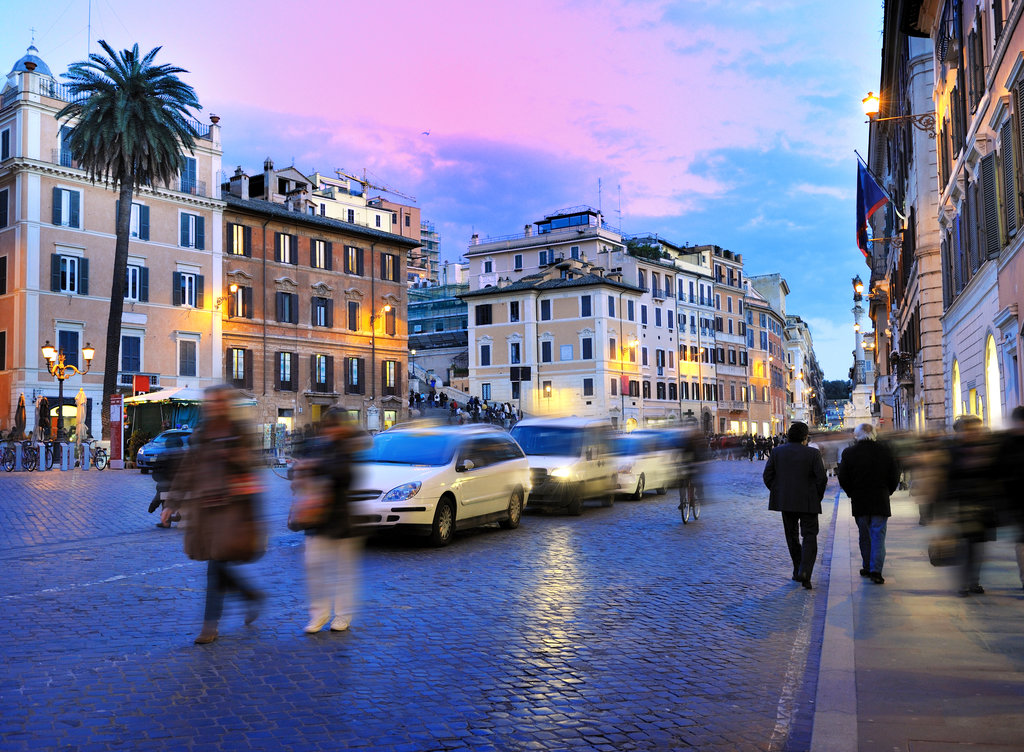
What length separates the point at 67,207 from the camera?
47969mm

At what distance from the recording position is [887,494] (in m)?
11.1

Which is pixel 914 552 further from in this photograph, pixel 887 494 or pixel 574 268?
pixel 574 268

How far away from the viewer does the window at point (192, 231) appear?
53531mm

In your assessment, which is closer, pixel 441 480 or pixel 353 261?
pixel 441 480

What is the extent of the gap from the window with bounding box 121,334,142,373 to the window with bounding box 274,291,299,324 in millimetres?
9877

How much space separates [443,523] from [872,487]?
598 centimetres

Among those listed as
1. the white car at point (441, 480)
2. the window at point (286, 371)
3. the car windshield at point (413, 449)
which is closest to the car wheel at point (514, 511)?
the white car at point (441, 480)

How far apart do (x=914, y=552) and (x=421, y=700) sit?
993 centimetres

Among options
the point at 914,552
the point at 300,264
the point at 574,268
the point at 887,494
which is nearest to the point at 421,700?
the point at 887,494

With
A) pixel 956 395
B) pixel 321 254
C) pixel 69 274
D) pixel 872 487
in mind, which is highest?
pixel 321 254

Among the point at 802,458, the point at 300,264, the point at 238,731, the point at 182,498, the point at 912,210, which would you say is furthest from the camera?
the point at 300,264

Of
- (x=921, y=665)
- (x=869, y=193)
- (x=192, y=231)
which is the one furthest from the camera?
(x=192, y=231)

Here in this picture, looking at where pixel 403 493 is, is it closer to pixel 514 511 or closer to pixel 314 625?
pixel 514 511

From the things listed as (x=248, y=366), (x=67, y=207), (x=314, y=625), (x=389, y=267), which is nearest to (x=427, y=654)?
(x=314, y=625)
